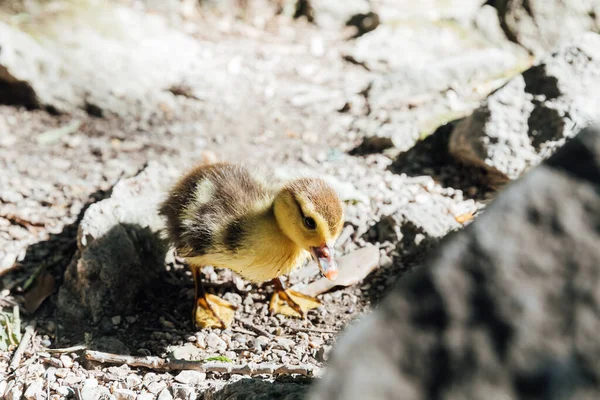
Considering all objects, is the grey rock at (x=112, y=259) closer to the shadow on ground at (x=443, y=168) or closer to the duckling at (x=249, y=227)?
the duckling at (x=249, y=227)

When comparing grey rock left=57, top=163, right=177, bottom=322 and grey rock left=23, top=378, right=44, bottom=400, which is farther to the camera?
grey rock left=57, top=163, right=177, bottom=322

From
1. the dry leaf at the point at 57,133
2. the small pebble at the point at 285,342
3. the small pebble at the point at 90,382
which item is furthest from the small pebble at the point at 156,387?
the dry leaf at the point at 57,133

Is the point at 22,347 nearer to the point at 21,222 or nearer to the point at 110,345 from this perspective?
the point at 110,345

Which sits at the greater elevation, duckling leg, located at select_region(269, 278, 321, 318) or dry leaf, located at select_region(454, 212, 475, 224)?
dry leaf, located at select_region(454, 212, 475, 224)

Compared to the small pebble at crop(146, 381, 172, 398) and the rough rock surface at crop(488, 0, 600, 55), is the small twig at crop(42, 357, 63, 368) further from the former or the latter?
the rough rock surface at crop(488, 0, 600, 55)

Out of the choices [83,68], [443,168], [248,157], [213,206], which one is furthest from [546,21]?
[213,206]

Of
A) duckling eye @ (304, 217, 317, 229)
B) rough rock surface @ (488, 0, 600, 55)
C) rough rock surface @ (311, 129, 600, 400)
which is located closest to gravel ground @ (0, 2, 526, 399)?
rough rock surface @ (488, 0, 600, 55)
